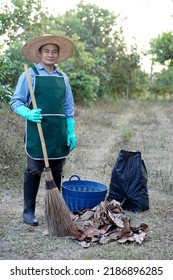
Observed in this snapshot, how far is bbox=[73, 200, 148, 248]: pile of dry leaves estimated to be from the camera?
139 inches

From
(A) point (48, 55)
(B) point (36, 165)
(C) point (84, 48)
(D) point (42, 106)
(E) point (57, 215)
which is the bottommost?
(E) point (57, 215)

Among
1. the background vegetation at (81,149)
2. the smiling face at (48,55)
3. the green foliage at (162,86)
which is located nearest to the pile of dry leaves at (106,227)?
the background vegetation at (81,149)

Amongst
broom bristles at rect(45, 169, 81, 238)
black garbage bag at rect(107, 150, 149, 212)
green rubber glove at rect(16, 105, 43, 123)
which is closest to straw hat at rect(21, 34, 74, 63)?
green rubber glove at rect(16, 105, 43, 123)

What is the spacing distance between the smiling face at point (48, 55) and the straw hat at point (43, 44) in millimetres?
38

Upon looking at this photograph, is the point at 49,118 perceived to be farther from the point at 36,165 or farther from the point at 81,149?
the point at 81,149

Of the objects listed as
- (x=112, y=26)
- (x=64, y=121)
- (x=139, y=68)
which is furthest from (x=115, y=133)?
(x=139, y=68)

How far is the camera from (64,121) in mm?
3906

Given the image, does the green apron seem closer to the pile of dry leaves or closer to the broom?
the broom

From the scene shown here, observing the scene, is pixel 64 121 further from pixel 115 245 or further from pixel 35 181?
pixel 115 245

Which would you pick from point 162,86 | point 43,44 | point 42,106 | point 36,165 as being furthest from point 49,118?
point 162,86

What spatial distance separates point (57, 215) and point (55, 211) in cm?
4

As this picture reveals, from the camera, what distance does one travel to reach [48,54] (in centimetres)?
373
